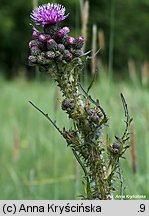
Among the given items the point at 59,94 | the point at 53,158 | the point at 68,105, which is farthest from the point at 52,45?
the point at 53,158

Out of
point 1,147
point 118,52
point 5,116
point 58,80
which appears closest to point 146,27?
point 118,52

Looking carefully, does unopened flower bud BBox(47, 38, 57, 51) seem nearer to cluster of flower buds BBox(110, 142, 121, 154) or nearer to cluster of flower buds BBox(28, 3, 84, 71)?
cluster of flower buds BBox(28, 3, 84, 71)

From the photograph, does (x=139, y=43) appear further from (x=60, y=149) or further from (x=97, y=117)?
(x=97, y=117)

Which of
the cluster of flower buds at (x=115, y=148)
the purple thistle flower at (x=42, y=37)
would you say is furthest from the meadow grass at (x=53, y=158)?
the purple thistle flower at (x=42, y=37)

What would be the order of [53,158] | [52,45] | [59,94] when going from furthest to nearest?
1. [53,158]
2. [59,94]
3. [52,45]

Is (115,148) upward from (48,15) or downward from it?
downward

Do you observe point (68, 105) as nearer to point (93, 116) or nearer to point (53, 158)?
point (93, 116)

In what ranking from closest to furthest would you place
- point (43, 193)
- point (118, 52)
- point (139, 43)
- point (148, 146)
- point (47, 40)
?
point (47, 40) < point (148, 146) < point (43, 193) < point (118, 52) < point (139, 43)
